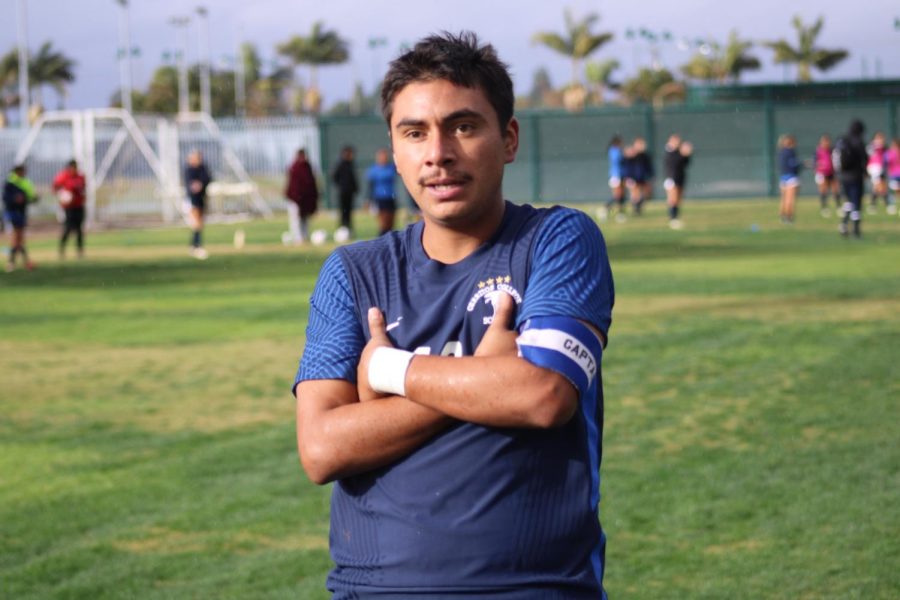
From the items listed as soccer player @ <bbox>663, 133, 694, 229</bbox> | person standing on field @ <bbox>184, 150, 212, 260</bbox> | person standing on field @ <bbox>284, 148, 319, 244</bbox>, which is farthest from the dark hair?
soccer player @ <bbox>663, 133, 694, 229</bbox>

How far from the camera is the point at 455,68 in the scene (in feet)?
9.55

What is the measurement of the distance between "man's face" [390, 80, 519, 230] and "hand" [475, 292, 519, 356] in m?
0.19

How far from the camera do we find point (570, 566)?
280 cm

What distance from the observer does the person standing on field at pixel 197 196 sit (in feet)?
92.4

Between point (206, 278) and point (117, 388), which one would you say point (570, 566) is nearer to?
point (117, 388)

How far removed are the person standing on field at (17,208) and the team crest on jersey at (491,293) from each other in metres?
23.7

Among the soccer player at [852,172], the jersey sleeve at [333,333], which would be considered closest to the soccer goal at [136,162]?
the soccer player at [852,172]

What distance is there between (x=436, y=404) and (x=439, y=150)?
505mm

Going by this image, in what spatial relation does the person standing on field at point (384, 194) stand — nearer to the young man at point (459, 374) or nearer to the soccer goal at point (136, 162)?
the soccer goal at point (136, 162)

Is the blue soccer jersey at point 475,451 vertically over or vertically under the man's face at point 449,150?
under

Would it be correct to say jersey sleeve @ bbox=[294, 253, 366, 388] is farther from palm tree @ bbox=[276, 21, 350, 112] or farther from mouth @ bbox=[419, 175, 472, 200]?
palm tree @ bbox=[276, 21, 350, 112]

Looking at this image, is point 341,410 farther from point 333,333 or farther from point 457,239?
point 457,239

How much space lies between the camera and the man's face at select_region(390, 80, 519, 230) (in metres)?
2.90

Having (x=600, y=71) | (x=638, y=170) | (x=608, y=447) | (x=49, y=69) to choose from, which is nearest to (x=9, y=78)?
(x=49, y=69)
